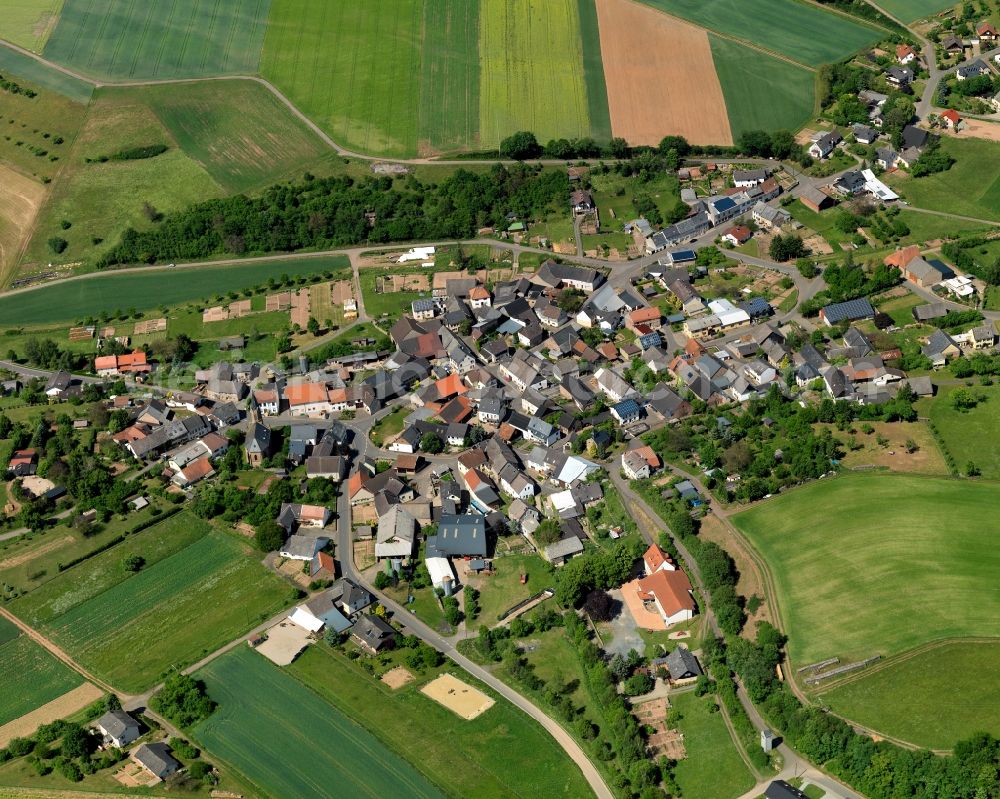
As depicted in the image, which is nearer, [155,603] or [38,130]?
[155,603]

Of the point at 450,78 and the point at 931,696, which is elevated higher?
the point at 450,78

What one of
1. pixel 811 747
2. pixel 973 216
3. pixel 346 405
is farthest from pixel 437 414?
pixel 973 216

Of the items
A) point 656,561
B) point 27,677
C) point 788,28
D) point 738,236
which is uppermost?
point 788,28

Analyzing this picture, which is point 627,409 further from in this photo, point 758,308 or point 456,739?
point 456,739

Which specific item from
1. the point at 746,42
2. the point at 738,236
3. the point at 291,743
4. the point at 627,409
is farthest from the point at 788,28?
the point at 291,743

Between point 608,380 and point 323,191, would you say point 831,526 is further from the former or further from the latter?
point 323,191

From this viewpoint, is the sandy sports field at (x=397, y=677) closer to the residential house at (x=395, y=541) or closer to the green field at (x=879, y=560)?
the residential house at (x=395, y=541)

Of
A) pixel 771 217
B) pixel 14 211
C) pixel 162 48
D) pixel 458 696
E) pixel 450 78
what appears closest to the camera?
pixel 458 696
